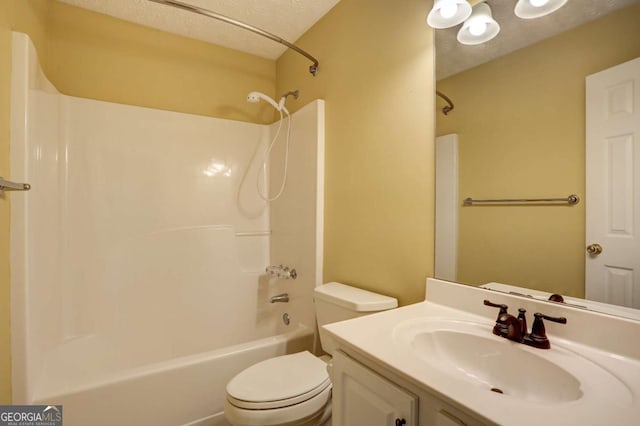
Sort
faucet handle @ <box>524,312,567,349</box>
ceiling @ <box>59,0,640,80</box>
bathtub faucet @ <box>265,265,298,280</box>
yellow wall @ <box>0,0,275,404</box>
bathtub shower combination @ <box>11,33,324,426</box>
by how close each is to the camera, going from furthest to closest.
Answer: bathtub faucet @ <box>265,265,298,280</box> → yellow wall @ <box>0,0,275,404</box> → bathtub shower combination @ <box>11,33,324,426</box> → ceiling @ <box>59,0,640,80</box> → faucet handle @ <box>524,312,567,349</box>

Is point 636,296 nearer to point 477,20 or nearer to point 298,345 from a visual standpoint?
point 477,20

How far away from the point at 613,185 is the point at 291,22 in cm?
186

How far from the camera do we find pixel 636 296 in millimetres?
758

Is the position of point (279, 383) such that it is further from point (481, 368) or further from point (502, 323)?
point (502, 323)

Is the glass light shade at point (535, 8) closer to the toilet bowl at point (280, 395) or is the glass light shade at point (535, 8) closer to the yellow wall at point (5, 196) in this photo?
the toilet bowl at point (280, 395)

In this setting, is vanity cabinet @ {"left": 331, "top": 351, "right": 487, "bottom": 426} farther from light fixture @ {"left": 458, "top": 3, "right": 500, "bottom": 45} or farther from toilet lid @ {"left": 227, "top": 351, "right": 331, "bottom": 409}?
light fixture @ {"left": 458, "top": 3, "right": 500, "bottom": 45}

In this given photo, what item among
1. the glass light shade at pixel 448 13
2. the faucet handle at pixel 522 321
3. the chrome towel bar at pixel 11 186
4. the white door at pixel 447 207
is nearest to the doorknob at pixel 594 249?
the faucet handle at pixel 522 321

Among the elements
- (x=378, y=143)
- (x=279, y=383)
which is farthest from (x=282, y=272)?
(x=378, y=143)

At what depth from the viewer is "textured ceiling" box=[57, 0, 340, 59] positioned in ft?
5.63

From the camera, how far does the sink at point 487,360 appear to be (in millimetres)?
715

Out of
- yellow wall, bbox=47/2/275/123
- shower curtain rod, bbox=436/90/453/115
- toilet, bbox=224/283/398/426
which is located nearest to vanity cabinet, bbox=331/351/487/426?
toilet, bbox=224/283/398/426

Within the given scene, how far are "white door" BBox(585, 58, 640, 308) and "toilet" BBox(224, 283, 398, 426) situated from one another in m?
0.71

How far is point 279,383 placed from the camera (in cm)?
120

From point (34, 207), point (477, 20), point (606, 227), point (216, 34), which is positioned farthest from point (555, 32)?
point (34, 207)
